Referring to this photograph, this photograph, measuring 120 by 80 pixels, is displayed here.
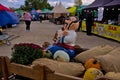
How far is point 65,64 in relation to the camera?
13.5 feet

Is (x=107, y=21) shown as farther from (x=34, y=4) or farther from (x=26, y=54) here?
(x=34, y=4)

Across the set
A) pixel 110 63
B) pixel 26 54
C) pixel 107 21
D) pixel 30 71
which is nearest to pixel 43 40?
pixel 107 21

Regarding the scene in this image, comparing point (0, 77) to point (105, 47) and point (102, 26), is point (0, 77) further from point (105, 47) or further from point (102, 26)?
point (102, 26)

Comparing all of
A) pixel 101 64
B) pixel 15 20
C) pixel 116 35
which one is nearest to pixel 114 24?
pixel 116 35

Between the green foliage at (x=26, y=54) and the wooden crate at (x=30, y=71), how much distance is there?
11.2 inches

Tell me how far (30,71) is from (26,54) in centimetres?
75

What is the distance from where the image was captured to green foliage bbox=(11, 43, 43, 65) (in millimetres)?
4434

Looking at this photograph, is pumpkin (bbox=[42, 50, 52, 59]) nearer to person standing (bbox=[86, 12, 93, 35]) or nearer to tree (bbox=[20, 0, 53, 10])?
person standing (bbox=[86, 12, 93, 35])

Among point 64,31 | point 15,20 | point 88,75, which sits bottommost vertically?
point 15,20

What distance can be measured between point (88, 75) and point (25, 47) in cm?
138

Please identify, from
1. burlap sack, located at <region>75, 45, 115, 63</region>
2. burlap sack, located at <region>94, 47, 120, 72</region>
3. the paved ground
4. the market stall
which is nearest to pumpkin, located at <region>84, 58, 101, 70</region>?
burlap sack, located at <region>94, 47, 120, 72</region>

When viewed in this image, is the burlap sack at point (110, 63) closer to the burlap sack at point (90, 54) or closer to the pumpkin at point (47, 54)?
the burlap sack at point (90, 54)

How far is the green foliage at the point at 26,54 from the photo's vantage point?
4434mm

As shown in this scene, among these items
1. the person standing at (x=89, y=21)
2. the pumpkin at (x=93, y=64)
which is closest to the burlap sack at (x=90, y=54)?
the pumpkin at (x=93, y=64)
